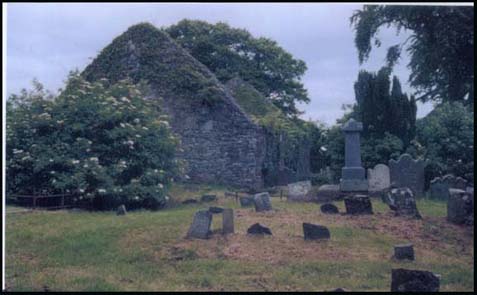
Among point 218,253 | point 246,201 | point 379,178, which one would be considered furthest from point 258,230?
point 379,178

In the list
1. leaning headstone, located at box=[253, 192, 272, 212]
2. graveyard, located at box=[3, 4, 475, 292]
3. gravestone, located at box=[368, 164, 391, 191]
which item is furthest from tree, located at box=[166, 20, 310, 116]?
gravestone, located at box=[368, 164, 391, 191]

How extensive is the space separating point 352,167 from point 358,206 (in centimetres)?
363

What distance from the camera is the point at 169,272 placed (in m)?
7.10

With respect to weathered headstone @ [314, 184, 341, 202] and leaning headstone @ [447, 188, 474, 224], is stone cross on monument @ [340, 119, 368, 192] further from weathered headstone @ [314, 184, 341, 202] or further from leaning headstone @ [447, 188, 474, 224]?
leaning headstone @ [447, 188, 474, 224]

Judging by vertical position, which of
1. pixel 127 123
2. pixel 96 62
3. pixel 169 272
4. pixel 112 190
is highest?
pixel 96 62

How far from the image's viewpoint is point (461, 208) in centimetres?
1018

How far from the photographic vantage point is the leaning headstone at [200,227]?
28.6ft

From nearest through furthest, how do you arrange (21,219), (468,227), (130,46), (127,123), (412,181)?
(21,219) < (468,227) < (127,123) < (412,181) < (130,46)

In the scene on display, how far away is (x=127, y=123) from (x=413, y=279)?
332 inches

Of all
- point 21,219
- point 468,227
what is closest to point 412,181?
point 468,227

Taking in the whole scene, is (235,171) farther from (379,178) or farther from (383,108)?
(383,108)

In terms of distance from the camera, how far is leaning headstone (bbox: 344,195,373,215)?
11.0 metres

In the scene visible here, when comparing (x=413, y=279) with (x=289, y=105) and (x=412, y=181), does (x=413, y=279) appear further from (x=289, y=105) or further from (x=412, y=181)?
(x=412, y=181)

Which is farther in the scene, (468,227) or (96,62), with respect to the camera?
(96,62)
